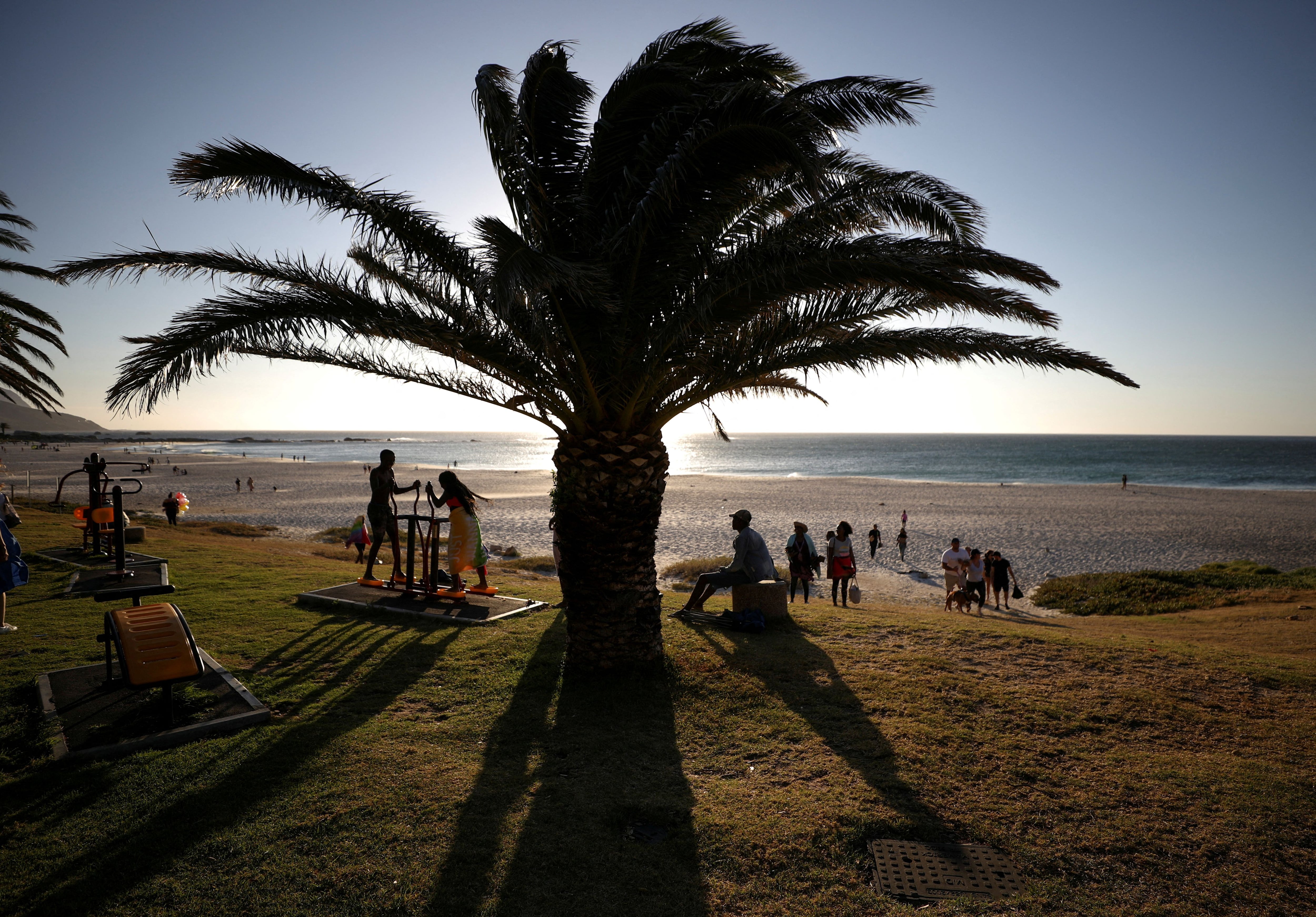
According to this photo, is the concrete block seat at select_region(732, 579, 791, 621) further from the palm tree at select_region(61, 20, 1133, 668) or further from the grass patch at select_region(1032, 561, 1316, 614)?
the grass patch at select_region(1032, 561, 1316, 614)

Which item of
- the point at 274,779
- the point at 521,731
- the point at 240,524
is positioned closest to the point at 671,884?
the point at 521,731

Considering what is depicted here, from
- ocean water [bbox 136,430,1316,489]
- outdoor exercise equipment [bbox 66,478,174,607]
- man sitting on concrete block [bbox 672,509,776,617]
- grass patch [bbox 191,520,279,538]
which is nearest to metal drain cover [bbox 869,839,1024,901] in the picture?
man sitting on concrete block [bbox 672,509,776,617]

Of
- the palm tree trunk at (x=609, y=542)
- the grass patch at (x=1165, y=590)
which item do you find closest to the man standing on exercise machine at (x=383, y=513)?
the palm tree trunk at (x=609, y=542)

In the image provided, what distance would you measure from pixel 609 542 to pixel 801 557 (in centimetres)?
664

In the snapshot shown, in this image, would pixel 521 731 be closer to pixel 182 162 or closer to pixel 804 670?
pixel 804 670

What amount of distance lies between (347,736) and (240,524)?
2438cm

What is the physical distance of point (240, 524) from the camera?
25.0m

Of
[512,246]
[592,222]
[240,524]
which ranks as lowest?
[240,524]

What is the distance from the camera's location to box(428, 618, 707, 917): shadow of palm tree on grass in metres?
3.26

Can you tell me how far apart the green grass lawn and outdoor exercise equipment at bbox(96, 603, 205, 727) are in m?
0.49

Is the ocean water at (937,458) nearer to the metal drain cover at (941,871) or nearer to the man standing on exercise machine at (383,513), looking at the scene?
the man standing on exercise machine at (383,513)

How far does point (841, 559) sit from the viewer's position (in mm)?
12148

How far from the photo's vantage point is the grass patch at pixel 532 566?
1798cm

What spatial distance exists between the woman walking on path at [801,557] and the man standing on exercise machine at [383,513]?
21.1 ft
